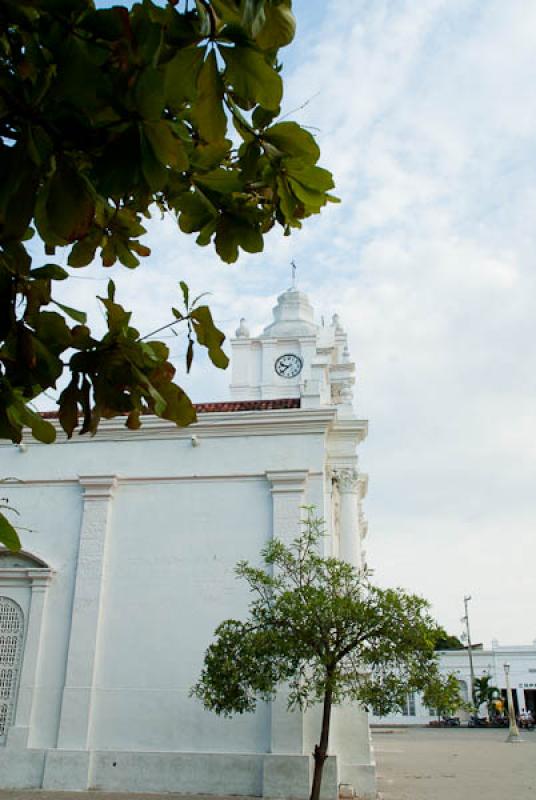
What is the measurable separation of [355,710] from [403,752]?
11.7m

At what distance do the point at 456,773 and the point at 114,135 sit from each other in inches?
645

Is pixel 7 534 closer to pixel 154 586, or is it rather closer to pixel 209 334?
pixel 209 334

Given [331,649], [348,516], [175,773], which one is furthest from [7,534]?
[348,516]

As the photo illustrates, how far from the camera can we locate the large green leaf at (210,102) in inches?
62.9

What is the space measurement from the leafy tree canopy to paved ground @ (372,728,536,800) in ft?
35.8

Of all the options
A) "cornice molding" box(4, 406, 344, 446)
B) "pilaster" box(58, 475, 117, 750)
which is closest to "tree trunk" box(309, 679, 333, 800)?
"pilaster" box(58, 475, 117, 750)

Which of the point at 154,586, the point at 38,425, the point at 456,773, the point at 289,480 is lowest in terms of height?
the point at 456,773

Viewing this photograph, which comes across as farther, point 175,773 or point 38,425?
point 175,773

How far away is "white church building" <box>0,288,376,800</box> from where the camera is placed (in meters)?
11.0

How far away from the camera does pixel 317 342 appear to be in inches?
1182

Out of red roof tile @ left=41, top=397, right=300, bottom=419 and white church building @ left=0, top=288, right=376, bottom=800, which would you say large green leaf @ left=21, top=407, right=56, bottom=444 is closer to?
white church building @ left=0, top=288, right=376, bottom=800

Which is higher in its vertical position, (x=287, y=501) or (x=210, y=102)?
(x=287, y=501)

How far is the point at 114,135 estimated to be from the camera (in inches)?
68.1

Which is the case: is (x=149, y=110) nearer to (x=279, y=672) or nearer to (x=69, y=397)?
(x=69, y=397)
